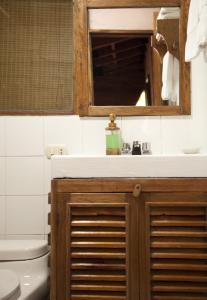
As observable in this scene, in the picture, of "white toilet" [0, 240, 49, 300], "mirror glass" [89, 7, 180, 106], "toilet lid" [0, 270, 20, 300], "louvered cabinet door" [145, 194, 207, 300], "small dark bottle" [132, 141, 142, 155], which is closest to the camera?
"toilet lid" [0, 270, 20, 300]

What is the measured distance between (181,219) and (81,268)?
46cm

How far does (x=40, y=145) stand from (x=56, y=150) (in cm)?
10

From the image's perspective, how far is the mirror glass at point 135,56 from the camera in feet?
5.60

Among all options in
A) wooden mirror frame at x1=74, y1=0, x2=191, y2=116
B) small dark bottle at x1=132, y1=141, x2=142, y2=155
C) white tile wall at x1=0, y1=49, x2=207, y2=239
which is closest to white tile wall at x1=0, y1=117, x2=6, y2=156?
white tile wall at x1=0, y1=49, x2=207, y2=239

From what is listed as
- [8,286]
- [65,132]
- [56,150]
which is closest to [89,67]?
[65,132]

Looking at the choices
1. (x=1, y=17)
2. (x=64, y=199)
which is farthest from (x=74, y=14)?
(x=64, y=199)

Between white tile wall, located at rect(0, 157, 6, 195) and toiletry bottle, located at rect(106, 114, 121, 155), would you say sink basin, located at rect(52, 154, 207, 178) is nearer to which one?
toiletry bottle, located at rect(106, 114, 121, 155)

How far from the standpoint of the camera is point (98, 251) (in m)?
1.27

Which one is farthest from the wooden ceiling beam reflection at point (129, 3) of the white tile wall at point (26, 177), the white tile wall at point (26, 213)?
the white tile wall at point (26, 213)

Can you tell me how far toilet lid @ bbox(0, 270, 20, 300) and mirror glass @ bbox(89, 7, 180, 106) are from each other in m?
0.97

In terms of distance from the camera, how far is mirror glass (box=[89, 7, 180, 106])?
1707 mm

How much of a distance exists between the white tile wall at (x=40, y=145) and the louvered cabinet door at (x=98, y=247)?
1.59 feet

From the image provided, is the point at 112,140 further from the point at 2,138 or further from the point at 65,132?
the point at 2,138

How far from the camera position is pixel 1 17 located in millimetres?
1789
